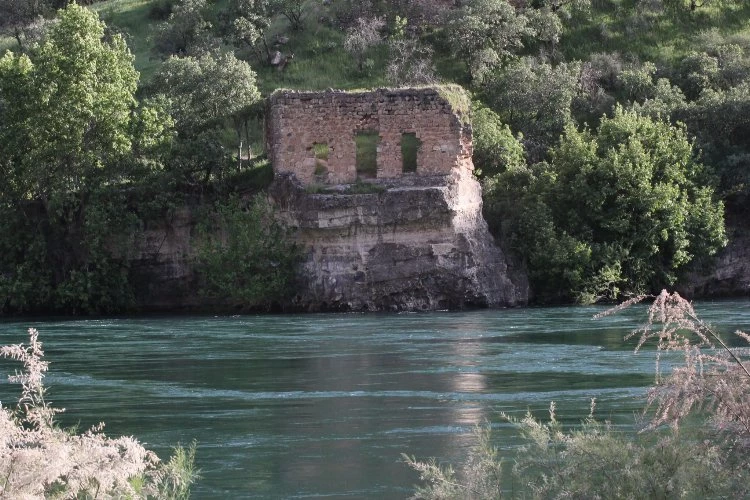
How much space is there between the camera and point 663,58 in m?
48.2

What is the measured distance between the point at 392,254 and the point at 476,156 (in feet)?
19.9

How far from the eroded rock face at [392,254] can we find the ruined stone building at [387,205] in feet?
0.09

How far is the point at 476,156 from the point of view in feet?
135

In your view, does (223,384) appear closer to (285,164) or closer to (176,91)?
(285,164)

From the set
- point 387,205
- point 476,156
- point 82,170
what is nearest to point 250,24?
Answer: point 476,156

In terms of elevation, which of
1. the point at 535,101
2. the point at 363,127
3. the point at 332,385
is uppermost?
the point at 535,101

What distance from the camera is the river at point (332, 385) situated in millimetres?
14797

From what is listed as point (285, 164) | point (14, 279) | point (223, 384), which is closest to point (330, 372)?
point (223, 384)

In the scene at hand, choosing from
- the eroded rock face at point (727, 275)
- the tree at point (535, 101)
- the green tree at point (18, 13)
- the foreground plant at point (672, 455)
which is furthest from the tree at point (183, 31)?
the foreground plant at point (672, 455)

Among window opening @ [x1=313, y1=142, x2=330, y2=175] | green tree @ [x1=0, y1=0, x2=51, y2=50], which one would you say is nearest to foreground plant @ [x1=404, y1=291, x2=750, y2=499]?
window opening @ [x1=313, y1=142, x2=330, y2=175]

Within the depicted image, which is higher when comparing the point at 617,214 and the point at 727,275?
the point at 617,214

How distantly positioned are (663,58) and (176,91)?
18229 mm

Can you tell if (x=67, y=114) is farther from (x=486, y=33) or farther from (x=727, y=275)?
(x=727, y=275)

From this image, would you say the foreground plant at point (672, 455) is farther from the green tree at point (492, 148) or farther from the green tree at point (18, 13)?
the green tree at point (18, 13)
